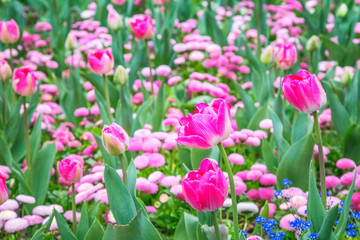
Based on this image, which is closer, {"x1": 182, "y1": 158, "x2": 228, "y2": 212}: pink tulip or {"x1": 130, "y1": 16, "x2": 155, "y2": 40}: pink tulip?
{"x1": 182, "y1": 158, "x2": 228, "y2": 212}: pink tulip

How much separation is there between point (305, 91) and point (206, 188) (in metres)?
0.35

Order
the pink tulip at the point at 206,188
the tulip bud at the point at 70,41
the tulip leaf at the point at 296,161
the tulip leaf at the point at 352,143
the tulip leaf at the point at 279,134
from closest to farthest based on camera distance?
1. the pink tulip at the point at 206,188
2. the tulip leaf at the point at 296,161
3. the tulip leaf at the point at 279,134
4. the tulip leaf at the point at 352,143
5. the tulip bud at the point at 70,41

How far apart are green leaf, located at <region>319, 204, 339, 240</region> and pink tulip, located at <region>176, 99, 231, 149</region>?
291 mm

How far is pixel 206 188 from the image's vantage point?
1017 mm

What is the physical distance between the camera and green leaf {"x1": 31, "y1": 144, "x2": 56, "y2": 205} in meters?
1.86

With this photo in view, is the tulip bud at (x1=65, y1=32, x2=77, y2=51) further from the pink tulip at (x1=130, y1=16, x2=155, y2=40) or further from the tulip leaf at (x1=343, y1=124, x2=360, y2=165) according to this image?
the tulip leaf at (x1=343, y1=124, x2=360, y2=165)

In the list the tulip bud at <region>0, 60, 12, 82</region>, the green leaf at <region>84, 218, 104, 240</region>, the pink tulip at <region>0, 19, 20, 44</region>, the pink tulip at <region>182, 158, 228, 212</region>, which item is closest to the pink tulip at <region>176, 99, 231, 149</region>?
the pink tulip at <region>182, 158, 228, 212</region>

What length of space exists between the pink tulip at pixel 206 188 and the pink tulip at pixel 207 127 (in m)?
0.05

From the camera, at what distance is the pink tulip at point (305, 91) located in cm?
121

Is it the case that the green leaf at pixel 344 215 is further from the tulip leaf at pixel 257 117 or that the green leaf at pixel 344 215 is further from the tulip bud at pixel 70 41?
the tulip bud at pixel 70 41

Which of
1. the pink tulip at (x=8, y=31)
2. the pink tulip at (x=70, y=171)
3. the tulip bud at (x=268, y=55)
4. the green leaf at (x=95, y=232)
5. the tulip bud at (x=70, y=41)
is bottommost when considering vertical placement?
the green leaf at (x=95, y=232)

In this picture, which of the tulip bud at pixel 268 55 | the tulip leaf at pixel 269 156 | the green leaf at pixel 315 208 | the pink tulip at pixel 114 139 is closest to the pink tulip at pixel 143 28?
the tulip bud at pixel 268 55

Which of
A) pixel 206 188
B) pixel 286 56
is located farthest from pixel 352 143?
pixel 206 188

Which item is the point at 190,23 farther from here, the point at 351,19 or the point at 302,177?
the point at 302,177
